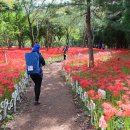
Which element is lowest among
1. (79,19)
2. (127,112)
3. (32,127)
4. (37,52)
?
(32,127)

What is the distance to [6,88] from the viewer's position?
517 inches

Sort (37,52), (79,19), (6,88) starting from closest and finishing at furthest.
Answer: (37,52), (6,88), (79,19)

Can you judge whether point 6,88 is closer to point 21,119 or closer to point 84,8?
point 21,119

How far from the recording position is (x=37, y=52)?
1218 centimetres

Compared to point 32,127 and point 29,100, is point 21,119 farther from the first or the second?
point 29,100

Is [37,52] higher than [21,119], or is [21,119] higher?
[37,52]

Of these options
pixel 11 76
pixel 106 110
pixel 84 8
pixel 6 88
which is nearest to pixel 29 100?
pixel 6 88

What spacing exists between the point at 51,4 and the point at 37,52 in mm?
10212

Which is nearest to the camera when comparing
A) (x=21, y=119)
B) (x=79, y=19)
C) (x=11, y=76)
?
(x=21, y=119)

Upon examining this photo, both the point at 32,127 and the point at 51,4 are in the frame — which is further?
→ the point at 51,4

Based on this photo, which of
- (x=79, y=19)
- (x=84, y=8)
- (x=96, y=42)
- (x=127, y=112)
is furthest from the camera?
(x=96, y=42)

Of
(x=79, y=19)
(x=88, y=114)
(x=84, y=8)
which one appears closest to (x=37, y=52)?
(x=88, y=114)

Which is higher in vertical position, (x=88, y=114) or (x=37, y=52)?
(x=37, y=52)

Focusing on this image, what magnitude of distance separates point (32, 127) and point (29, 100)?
396 cm
